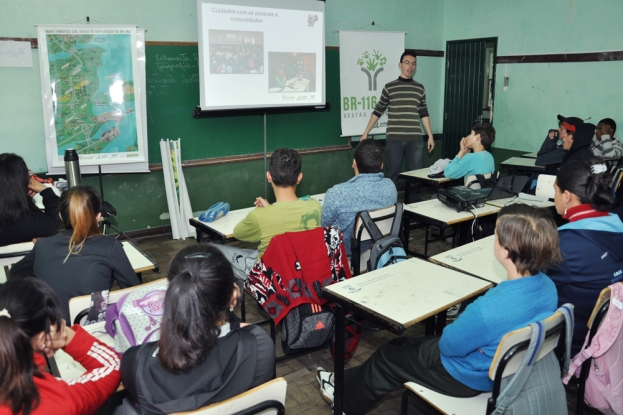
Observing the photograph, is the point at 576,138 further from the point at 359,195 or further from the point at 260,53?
the point at 260,53

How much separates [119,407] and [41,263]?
2.64ft

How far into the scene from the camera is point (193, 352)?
4.08ft

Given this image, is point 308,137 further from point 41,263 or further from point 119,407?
point 119,407

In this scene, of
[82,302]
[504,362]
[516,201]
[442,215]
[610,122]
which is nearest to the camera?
[504,362]

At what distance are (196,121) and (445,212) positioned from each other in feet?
9.04

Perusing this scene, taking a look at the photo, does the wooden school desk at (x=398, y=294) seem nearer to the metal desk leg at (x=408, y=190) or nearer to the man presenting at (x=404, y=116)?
the metal desk leg at (x=408, y=190)

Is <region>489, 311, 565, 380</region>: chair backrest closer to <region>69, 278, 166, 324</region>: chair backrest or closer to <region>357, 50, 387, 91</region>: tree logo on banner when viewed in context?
<region>69, 278, 166, 324</region>: chair backrest

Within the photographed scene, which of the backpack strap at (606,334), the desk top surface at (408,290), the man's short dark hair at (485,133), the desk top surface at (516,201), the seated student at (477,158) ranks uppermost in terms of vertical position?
the man's short dark hair at (485,133)

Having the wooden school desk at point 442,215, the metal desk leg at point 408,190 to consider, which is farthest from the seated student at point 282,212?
the metal desk leg at point 408,190

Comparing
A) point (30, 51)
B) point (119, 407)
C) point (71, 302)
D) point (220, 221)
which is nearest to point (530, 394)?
point (119, 407)

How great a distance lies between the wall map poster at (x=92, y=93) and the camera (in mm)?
4129

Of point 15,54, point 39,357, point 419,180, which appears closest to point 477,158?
point 419,180

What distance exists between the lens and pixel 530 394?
5.06 feet

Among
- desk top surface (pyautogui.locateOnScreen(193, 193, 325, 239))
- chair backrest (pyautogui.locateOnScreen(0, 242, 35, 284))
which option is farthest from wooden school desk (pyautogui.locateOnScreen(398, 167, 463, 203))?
chair backrest (pyautogui.locateOnScreen(0, 242, 35, 284))
